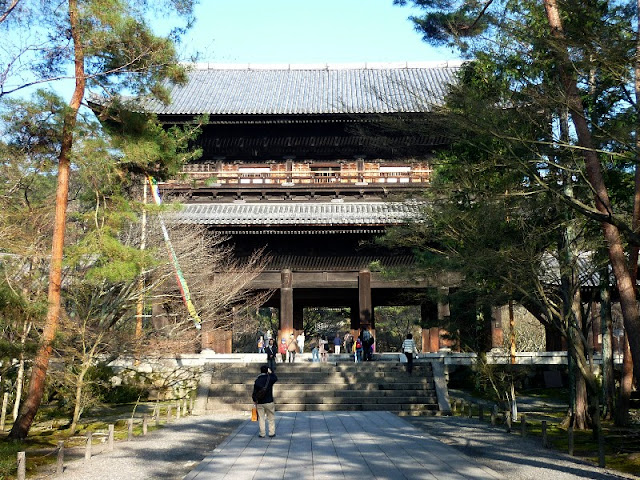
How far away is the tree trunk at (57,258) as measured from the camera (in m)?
13.5

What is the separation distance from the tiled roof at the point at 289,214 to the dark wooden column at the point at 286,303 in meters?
2.30

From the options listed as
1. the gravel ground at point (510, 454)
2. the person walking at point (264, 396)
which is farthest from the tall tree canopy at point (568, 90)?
the person walking at point (264, 396)

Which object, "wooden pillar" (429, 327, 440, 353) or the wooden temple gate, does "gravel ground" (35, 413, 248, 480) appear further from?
"wooden pillar" (429, 327, 440, 353)

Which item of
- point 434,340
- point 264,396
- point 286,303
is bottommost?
point 264,396

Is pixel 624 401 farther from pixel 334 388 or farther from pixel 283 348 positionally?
pixel 283 348

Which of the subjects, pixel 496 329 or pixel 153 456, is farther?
pixel 496 329

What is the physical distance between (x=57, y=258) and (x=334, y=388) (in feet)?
34.5

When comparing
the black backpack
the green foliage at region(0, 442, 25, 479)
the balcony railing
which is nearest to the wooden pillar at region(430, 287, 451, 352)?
the balcony railing

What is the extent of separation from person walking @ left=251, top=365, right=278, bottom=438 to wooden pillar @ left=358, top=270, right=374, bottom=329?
11.6 m

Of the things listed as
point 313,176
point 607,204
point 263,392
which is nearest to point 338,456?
point 263,392

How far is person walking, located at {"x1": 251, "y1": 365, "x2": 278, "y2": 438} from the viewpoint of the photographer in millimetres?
13378

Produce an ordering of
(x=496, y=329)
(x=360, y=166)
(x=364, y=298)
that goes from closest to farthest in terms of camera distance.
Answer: (x=364, y=298)
(x=496, y=329)
(x=360, y=166)

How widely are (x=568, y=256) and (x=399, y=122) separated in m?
5.23

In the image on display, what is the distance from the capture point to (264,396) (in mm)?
13484
